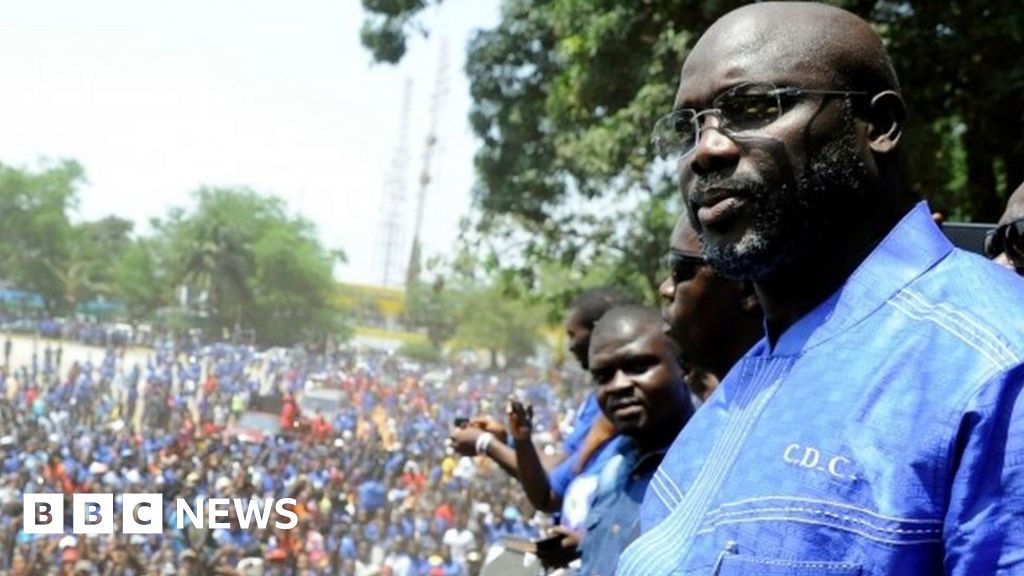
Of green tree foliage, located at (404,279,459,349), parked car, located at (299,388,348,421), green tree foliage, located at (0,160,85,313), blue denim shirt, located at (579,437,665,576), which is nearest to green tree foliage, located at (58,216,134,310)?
green tree foliage, located at (0,160,85,313)

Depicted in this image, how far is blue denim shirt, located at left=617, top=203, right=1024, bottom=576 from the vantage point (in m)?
0.83

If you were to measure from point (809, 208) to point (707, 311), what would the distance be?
141 centimetres

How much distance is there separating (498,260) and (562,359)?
493 cm

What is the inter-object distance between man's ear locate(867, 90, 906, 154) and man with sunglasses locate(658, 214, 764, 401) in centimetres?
133

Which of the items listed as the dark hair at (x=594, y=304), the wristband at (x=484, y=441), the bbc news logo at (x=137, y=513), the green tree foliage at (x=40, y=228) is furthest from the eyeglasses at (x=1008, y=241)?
the green tree foliage at (x=40, y=228)

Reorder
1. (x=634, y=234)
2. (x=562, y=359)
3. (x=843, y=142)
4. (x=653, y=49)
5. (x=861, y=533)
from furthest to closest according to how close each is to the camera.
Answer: (x=562, y=359) → (x=634, y=234) → (x=653, y=49) → (x=843, y=142) → (x=861, y=533)

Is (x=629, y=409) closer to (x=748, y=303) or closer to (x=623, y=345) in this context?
(x=623, y=345)

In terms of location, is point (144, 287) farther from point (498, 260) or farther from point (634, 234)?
point (634, 234)

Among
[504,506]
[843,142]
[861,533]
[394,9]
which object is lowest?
[504,506]

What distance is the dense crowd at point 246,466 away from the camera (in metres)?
9.98

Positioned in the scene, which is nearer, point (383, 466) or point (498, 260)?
point (498, 260)

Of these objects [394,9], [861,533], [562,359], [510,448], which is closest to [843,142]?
[861,533]

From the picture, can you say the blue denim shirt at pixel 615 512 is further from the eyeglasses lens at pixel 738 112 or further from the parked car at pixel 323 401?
the parked car at pixel 323 401

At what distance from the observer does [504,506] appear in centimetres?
1288
